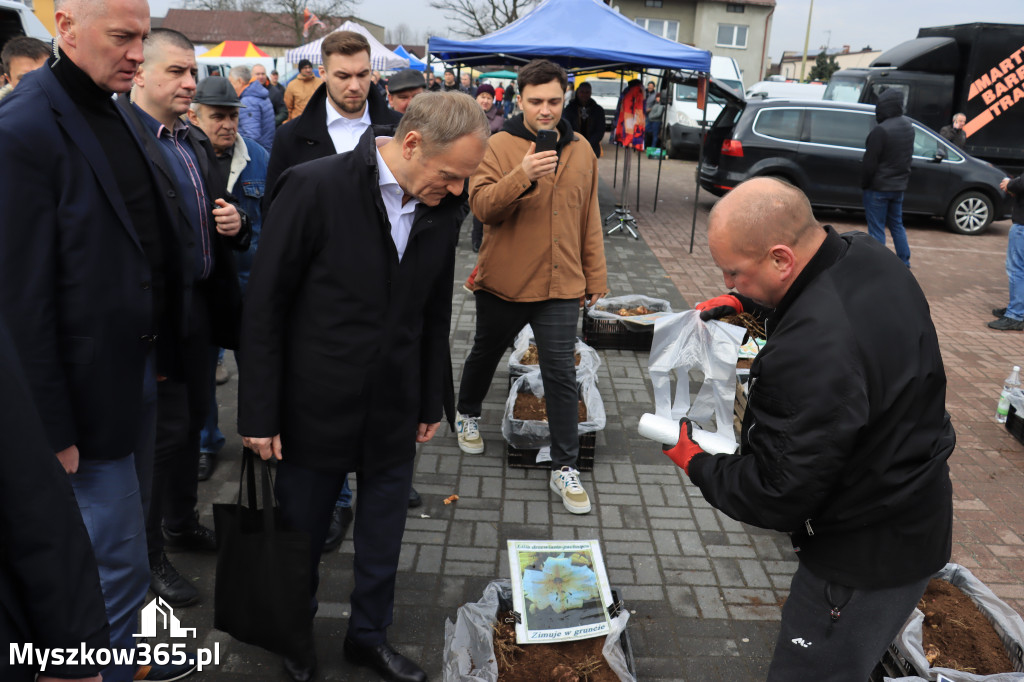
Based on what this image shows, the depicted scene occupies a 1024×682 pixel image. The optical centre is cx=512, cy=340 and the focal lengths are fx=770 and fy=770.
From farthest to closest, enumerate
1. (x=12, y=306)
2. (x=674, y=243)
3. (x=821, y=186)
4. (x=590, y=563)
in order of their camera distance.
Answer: (x=821, y=186) < (x=674, y=243) < (x=590, y=563) < (x=12, y=306)

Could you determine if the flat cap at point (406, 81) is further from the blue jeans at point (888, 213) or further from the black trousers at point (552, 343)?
the blue jeans at point (888, 213)

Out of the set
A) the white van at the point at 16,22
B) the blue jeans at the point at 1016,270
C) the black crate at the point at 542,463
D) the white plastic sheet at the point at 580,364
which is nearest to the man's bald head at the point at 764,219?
the black crate at the point at 542,463

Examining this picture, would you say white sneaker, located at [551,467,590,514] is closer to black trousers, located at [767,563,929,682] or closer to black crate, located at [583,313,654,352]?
black trousers, located at [767,563,929,682]

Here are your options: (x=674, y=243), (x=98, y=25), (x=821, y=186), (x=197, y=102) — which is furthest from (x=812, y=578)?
(x=821, y=186)

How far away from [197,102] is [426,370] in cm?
196

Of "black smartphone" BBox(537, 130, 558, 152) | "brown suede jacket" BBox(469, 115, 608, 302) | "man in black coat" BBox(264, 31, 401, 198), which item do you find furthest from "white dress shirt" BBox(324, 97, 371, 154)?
"black smartphone" BBox(537, 130, 558, 152)

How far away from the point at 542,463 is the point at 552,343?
828 millimetres

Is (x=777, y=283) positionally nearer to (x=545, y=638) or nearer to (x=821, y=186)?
(x=545, y=638)

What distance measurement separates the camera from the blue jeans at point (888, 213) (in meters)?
8.91

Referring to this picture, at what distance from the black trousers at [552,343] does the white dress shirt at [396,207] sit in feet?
4.94

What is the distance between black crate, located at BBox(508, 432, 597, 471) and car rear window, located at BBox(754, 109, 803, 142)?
9105mm

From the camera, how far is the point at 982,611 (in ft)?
9.53

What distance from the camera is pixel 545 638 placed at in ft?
9.30

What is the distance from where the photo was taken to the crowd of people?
1.78m
